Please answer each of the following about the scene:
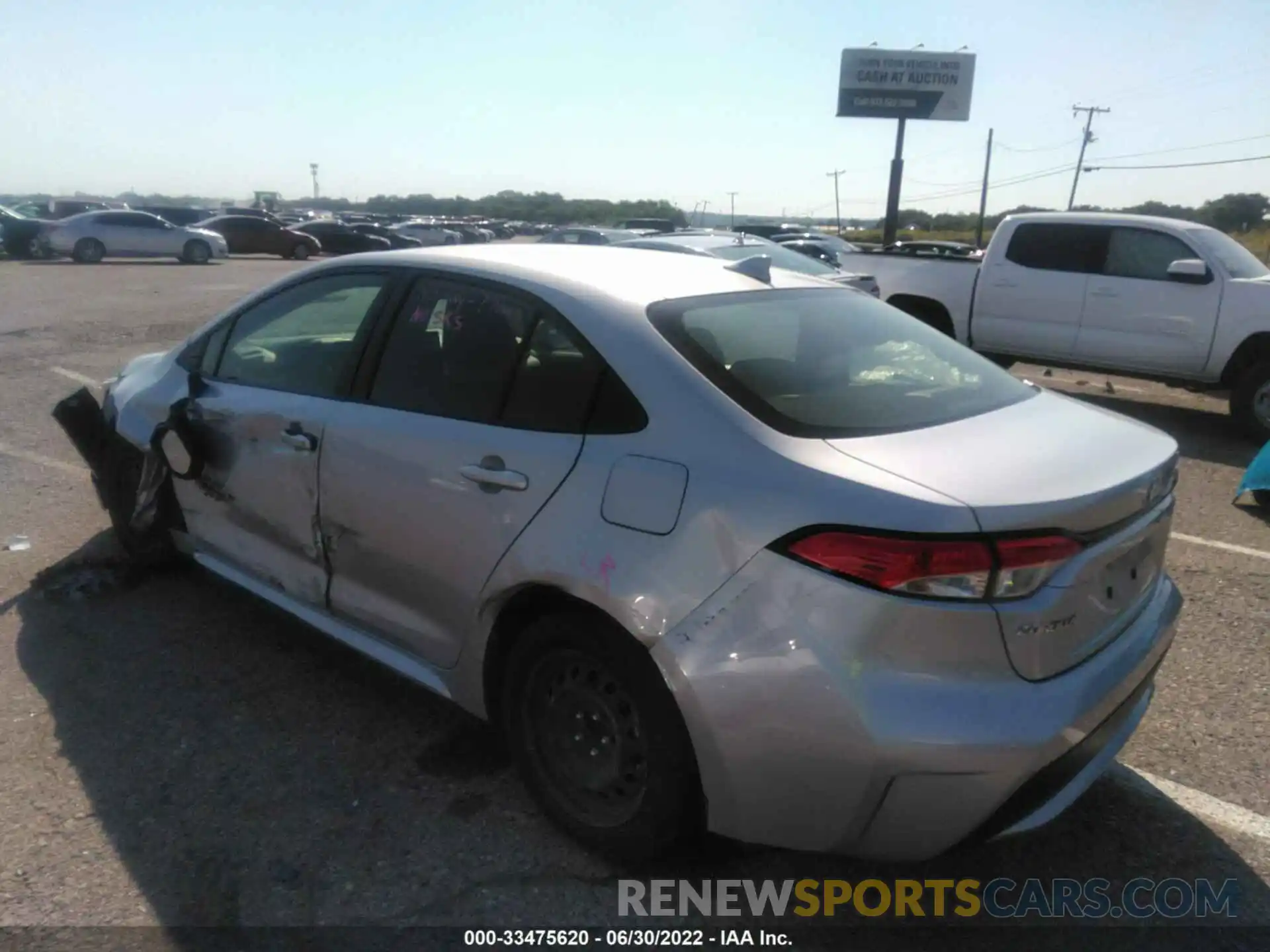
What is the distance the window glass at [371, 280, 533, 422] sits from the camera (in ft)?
9.67

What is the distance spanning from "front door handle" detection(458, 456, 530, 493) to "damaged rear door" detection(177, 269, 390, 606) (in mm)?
797

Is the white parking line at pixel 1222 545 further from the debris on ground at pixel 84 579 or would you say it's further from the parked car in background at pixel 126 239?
the parked car in background at pixel 126 239

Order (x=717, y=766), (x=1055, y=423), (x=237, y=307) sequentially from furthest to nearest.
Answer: (x=237, y=307)
(x=1055, y=423)
(x=717, y=766)

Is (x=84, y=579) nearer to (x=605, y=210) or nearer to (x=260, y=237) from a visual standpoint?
(x=260, y=237)

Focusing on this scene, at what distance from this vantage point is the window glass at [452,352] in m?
2.95

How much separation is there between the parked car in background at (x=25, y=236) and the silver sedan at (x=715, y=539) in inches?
1095

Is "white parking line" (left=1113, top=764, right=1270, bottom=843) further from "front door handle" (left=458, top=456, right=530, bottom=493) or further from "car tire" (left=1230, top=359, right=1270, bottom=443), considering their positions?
"car tire" (left=1230, top=359, right=1270, bottom=443)

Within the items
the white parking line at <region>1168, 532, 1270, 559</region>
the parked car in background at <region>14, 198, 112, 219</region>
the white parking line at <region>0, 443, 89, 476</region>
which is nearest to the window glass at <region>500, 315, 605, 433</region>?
the white parking line at <region>1168, 532, 1270, 559</region>

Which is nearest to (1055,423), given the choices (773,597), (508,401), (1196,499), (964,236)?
(773,597)

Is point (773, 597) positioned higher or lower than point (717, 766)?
higher

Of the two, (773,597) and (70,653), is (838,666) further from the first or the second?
(70,653)

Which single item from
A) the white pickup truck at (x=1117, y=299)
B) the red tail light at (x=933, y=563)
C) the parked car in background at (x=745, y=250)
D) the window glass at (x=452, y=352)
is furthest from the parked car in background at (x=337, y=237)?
the red tail light at (x=933, y=563)

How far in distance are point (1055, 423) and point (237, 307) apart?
316 cm

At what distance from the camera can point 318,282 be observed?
12.1ft
